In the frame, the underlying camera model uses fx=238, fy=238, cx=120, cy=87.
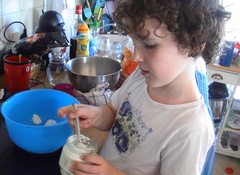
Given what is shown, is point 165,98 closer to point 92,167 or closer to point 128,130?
point 128,130

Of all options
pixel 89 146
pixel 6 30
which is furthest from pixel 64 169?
pixel 6 30

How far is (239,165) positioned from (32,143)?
1.98 metres

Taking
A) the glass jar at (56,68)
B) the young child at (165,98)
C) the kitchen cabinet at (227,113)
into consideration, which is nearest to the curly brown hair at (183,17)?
the young child at (165,98)

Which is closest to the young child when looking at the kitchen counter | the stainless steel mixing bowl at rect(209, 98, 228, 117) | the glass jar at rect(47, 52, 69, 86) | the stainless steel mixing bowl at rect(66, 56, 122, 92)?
the kitchen counter

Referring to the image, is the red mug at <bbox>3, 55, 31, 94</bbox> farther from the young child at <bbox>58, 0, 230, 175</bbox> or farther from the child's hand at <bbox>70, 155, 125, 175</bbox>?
the child's hand at <bbox>70, 155, 125, 175</bbox>

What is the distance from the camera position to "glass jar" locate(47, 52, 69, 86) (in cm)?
122

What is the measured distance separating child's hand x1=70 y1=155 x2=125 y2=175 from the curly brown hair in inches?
12.4

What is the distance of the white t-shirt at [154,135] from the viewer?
23.5 inches

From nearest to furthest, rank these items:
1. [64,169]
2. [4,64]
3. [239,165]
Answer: [64,169], [4,64], [239,165]

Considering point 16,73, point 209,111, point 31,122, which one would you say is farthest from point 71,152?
point 16,73

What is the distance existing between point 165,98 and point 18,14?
0.92m

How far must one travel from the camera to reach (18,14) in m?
1.21

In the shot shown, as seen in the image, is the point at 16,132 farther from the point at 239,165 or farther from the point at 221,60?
the point at 239,165

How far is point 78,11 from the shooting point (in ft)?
5.05
